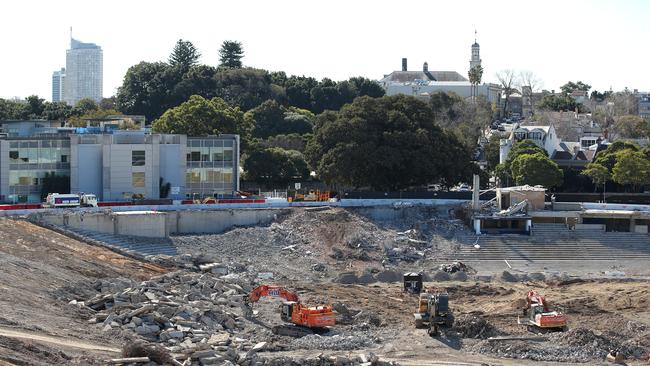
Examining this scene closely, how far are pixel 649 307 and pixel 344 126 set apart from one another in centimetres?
2890

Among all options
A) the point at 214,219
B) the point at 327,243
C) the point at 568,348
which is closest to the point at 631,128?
the point at 327,243

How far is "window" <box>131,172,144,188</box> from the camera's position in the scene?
67875 mm

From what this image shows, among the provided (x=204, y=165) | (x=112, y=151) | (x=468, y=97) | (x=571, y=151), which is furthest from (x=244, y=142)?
(x=468, y=97)

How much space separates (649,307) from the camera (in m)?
48.7

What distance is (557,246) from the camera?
64750 millimetres

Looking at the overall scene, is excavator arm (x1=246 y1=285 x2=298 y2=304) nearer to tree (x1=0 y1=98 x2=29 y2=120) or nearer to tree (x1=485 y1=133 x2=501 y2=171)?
tree (x1=485 y1=133 x2=501 y2=171)

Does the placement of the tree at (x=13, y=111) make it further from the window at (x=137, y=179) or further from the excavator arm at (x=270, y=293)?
the excavator arm at (x=270, y=293)

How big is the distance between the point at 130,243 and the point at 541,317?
23.4 meters

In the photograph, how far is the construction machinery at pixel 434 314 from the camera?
4281 cm

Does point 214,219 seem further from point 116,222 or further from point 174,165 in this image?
point 174,165

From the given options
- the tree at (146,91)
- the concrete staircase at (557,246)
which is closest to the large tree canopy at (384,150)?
the concrete staircase at (557,246)

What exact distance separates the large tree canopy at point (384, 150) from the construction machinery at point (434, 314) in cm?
2846

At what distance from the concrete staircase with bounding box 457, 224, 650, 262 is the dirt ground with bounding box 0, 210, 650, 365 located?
1.98 m

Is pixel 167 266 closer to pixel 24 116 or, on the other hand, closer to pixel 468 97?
pixel 24 116
